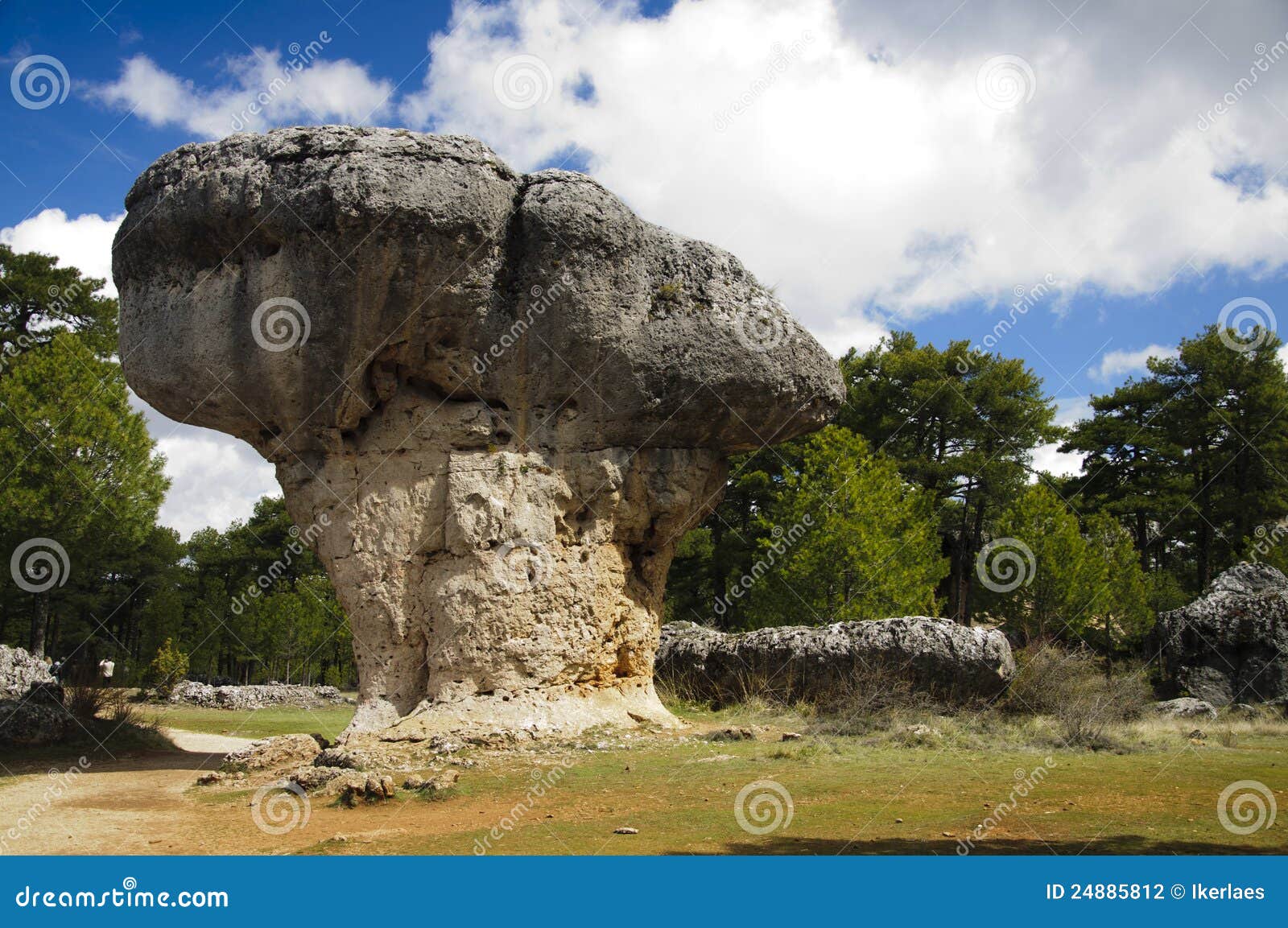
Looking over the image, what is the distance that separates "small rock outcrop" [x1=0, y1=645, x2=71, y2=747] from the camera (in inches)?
461

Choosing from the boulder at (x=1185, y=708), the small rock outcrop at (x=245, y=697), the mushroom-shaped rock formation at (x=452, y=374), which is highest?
the mushroom-shaped rock formation at (x=452, y=374)

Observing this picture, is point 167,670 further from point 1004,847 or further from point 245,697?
point 1004,847

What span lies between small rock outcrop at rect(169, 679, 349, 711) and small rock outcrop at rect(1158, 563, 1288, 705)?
58.3 feet

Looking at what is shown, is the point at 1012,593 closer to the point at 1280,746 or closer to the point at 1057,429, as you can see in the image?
the point at 1057,429

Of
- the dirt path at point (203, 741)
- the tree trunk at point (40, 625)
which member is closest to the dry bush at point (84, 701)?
the dirt path at point (203, 741)

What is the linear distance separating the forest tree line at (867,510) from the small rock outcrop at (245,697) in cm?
200

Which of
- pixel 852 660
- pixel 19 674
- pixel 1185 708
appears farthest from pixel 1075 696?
pixel 19 674

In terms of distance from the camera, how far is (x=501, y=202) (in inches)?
421

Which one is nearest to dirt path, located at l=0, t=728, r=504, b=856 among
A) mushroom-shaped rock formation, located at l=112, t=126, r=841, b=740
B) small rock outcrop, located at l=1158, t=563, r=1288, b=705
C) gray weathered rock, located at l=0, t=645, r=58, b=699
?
mushroom-shaped rock formation, located at l=112, t=126, r=841, b=740

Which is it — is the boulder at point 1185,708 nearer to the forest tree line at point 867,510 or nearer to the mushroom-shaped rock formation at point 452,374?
the forest tree line at point 867,510

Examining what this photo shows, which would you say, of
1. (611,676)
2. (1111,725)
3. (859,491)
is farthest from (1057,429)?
(611,676)

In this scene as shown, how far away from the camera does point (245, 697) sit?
72.5ft

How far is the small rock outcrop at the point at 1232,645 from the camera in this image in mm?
16453

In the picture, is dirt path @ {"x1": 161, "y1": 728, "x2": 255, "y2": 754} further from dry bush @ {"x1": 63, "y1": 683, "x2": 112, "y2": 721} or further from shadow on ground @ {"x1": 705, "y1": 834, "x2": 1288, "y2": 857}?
shadow on ground @ {"x1": 705, "y1": 834, "x2": 1288, "y2": 857}
